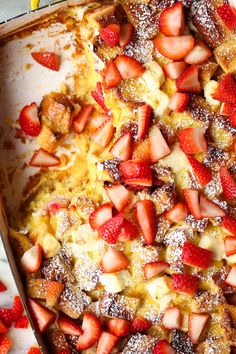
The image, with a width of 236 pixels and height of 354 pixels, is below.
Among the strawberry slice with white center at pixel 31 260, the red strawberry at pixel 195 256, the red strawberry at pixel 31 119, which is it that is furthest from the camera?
the red strawberry at pixel 31 119

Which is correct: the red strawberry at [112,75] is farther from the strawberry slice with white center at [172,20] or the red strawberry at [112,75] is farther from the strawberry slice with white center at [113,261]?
A: the strawberry slice with white center at [113,261]

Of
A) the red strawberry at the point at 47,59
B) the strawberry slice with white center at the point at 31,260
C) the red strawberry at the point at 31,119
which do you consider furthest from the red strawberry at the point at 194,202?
the red strawberry at the point at 47,59

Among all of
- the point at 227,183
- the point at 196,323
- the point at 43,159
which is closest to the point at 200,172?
the point at 227,183

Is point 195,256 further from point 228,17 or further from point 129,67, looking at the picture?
point 228,17

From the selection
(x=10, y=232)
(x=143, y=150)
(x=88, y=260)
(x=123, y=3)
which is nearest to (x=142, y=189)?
(x=143, y=150)

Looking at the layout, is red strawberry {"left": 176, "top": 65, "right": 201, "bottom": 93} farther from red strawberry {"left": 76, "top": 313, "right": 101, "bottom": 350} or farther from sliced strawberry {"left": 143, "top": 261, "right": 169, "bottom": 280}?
red strawberry {"left": 76, "top": 313, "right": 101, "bottom": 350}

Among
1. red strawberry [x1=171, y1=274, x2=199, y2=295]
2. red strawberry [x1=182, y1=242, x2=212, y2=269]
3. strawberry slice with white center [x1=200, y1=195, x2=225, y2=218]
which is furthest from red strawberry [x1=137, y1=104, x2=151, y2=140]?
red strawberry [x1=171, y1=274, x2=199, y2=295]
